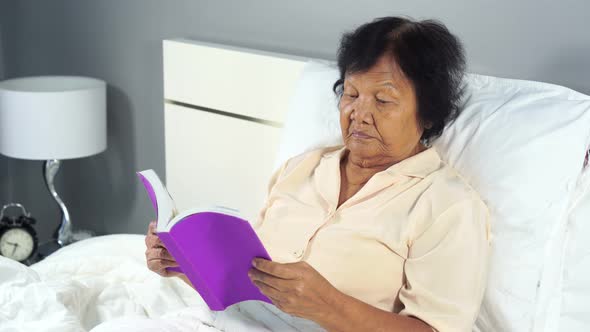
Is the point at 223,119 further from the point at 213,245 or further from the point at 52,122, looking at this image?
the point at 213,245

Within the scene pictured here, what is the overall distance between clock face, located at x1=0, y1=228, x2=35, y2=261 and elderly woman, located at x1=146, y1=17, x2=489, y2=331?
1.16 m

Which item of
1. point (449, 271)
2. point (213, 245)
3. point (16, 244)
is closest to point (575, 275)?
point (449, 271)

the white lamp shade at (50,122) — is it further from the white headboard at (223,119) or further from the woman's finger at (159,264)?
the woman's finger at (159,264)

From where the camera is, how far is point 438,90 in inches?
59.6

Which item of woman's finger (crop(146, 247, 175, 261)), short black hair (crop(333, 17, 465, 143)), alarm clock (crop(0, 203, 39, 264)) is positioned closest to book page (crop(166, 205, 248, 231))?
woman's finger (crop(146, 247, 175, 261))

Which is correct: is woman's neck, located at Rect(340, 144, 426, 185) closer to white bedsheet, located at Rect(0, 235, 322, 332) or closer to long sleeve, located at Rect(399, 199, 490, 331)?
long sleeve, located at Rect(399, 199, 490, 331)

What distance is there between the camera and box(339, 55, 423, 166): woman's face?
1493mm

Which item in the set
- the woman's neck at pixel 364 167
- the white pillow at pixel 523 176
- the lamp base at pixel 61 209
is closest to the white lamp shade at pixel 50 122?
the lamp base at pixel 61 209

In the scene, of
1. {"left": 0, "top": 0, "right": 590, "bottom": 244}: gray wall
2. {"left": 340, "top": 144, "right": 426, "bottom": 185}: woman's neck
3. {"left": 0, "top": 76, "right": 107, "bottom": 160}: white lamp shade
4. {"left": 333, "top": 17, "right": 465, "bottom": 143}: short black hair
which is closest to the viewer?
{"left": 333, "top": 17, "right": 465, "bottom": 143}: short black hair

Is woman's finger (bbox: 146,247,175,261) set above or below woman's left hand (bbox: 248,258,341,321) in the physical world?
below

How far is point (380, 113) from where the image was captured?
1506 millimetres

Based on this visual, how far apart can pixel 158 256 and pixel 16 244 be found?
1.21 metres

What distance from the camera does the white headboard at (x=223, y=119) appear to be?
222 cm

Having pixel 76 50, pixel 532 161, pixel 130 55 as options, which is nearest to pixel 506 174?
pixel 532 161
